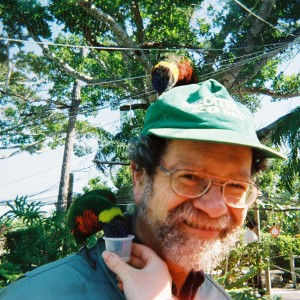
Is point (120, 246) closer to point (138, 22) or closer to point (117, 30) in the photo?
point (117, 30)

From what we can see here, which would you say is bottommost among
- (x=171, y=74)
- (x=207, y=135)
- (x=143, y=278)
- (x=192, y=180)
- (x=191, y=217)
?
(x=143, y=278)

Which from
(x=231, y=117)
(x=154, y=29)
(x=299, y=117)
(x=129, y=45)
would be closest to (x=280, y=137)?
(x=299, y=117)

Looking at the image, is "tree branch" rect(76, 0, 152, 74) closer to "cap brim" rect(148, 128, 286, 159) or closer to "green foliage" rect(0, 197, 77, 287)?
"green foliage" rect(0, 197, 77, 287)

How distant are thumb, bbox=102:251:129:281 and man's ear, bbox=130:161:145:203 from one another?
291 mm

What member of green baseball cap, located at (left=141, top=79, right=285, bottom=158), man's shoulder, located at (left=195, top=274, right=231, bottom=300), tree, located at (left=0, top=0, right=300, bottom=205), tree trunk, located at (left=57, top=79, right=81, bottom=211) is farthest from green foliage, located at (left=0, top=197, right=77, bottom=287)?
tree trunk, located at (left=57, top=79, right=81, bottom=211)

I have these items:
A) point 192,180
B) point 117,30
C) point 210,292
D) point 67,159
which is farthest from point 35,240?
point 67,159

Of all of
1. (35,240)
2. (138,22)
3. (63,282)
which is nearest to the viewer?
(63,282)

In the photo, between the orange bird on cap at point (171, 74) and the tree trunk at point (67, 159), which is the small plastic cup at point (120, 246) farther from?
the tree trunk at point (67, 159)

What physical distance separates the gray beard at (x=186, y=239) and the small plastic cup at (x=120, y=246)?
102 mm

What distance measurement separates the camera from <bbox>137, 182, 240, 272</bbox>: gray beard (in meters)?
1.30

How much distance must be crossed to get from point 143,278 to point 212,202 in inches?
11.7

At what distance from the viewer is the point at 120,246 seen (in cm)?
126

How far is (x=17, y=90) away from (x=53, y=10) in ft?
21.9

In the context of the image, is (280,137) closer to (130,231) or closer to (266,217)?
(130,231)
